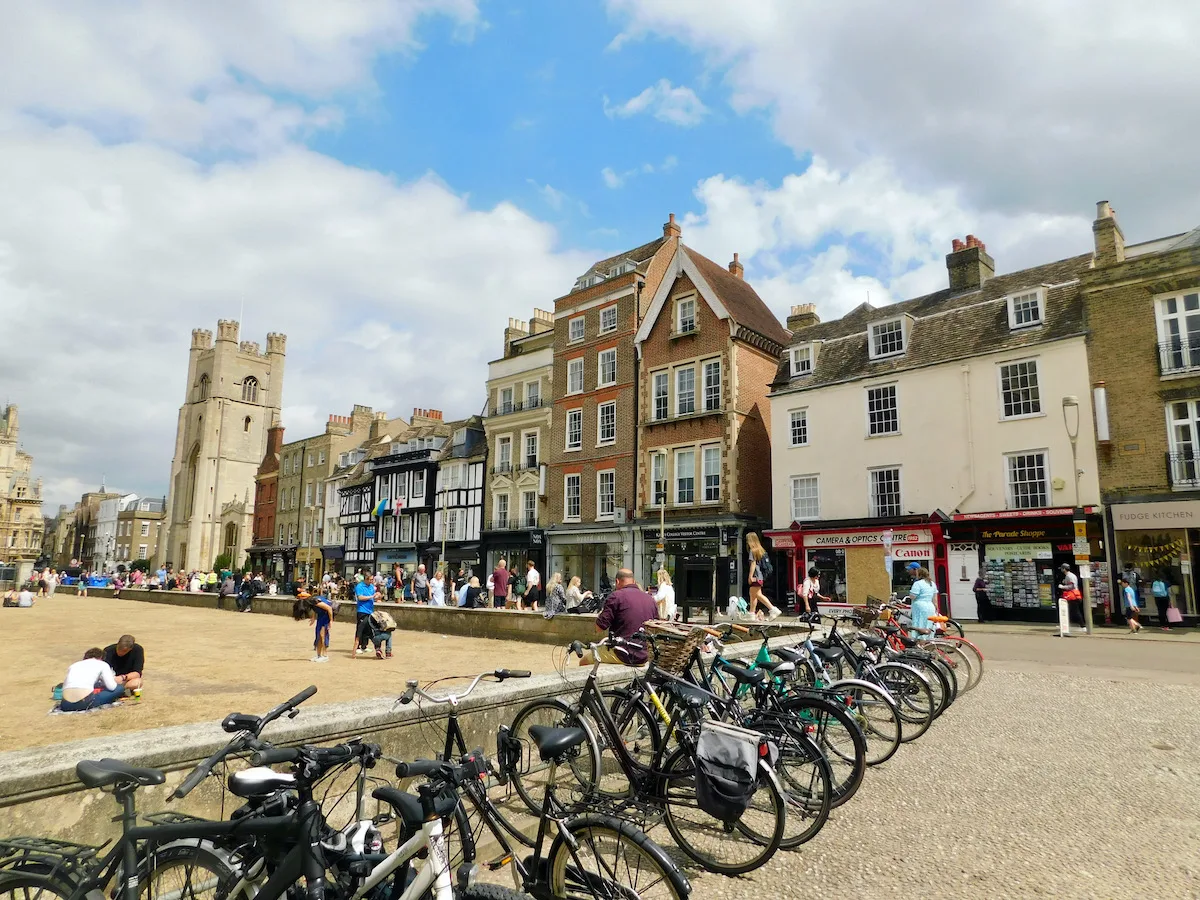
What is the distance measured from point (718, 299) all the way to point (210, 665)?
23.8m

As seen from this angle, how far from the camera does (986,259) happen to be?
2725 cm

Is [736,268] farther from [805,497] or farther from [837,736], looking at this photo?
[837,736]

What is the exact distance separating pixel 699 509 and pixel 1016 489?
1171cm

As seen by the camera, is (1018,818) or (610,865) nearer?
(610,865)

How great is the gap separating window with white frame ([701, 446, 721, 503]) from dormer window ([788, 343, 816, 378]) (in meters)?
4.44

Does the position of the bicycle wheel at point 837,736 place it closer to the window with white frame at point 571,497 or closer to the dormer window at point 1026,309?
the dormer window at point 1026,309

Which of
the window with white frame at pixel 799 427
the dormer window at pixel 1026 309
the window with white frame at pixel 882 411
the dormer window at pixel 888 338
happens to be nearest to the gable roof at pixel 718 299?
the window with white frame at pixel 799 427

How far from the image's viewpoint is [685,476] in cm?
3159

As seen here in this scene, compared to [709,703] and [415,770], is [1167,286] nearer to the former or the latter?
[709,703]

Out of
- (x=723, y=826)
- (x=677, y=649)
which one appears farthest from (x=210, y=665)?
(x=723, y=826)

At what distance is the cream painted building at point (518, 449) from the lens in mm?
37906

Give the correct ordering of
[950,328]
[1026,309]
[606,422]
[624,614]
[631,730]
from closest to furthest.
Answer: [631,730], [624,614], [1026,309], [950,328], [606,422]

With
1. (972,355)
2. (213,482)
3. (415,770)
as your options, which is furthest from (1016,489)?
(213,482)

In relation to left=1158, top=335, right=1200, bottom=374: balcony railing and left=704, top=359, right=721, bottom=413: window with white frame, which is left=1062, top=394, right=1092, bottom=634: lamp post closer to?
left=1158, top=335, right=1200, bottom=374: balcony railing
